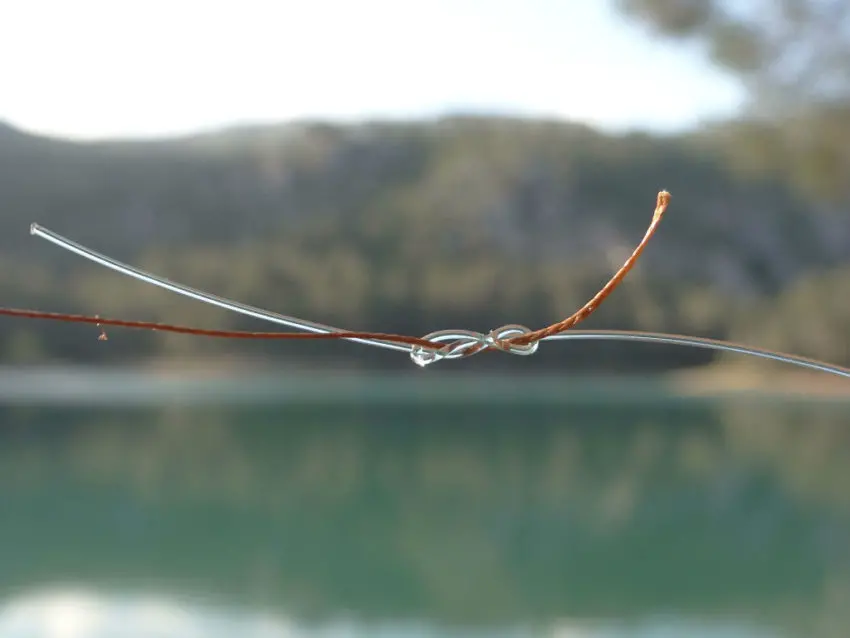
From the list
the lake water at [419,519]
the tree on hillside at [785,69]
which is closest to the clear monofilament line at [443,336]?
the lake water at [419,519]

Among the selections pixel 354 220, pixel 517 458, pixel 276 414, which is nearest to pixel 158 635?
pixel 517 458

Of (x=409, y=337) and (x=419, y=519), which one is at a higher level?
(x=419, y=519)

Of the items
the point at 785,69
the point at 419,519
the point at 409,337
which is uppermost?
the point at 785,69

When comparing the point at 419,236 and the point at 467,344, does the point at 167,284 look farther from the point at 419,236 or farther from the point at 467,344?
the point at 419,236

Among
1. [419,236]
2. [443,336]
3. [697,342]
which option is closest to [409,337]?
[443,336]

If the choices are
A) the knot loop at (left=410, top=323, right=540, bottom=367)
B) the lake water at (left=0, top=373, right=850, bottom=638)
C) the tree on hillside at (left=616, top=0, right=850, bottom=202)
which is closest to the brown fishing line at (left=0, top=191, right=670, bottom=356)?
the knot loop at (left=410, top=323, right=540, bottom=367)

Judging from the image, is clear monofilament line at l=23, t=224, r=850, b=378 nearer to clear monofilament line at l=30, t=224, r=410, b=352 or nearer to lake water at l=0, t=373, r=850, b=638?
clear monofilament line at l=30, t=224, r=410, b=352
